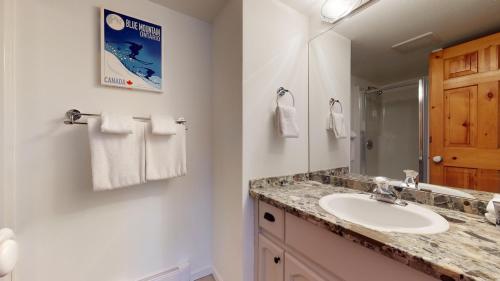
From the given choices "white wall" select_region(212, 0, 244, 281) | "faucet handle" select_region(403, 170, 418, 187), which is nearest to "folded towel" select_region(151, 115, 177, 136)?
"white wall" select_region(212, 0, 244, 281)

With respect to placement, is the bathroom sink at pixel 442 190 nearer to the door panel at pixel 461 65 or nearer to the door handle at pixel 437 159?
the door handle at pixel 437 159

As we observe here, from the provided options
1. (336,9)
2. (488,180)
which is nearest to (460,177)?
(488,180)

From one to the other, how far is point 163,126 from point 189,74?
0.51 meters

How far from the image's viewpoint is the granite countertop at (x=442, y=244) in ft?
1.52

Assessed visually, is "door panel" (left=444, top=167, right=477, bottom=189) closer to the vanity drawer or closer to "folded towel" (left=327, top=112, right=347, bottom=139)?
"folded towel" (left=327, top=112, right=347, bottom=139)

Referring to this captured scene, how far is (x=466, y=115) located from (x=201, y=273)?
188cm

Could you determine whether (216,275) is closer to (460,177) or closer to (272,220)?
(272,220)

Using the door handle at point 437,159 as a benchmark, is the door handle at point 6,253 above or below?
below

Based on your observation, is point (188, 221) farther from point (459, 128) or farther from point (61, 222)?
point (459, 128)

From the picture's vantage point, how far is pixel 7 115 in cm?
96

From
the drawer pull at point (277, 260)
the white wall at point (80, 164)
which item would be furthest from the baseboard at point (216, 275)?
the drawer pull at point (277, 260)

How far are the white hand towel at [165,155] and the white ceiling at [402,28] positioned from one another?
1203 mm

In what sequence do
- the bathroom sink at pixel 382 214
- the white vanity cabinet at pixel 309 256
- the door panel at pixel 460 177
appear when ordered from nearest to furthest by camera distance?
1. the white vanity cabinet at pixel 309 256
2. the bathroom sink at pixel 382 214
3. the door panel at pixel 460 177

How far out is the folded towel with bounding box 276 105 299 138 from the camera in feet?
3.98
